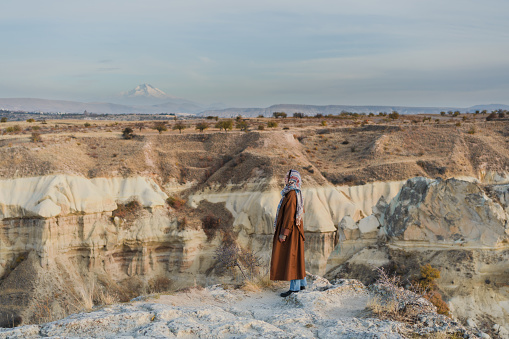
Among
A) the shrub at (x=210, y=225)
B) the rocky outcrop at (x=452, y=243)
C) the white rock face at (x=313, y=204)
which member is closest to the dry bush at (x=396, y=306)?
the rocky outcrop at (x=452, y=243)

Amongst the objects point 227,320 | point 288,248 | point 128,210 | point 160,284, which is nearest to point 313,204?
point 160,284

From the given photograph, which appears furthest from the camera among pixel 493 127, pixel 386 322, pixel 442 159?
pixel 493 127

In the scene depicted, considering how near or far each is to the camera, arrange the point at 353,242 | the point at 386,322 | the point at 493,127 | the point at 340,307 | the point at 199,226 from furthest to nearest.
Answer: the point at 493,127 < the point at 199,226 < the point at 353,242 < the point at 340,307 < the point at 386,322

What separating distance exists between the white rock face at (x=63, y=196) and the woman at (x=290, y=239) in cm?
2555

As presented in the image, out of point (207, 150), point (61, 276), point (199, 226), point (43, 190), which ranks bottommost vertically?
point (61, 276)

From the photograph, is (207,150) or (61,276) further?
(207,150)

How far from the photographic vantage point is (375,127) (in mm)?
51219

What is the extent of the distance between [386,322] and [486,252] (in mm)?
16136

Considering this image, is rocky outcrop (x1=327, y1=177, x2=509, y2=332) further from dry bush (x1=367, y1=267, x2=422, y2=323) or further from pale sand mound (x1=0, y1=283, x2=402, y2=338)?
pale sand mound (x1=0, y1=283, x2=402, y2=338)

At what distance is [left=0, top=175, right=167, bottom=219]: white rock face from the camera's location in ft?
99.8

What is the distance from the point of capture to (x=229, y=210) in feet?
121

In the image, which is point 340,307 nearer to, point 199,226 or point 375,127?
point 199,226

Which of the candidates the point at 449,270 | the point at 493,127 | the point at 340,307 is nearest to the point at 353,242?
the point at 449,270

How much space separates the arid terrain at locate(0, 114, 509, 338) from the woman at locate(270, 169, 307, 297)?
1278 cm
